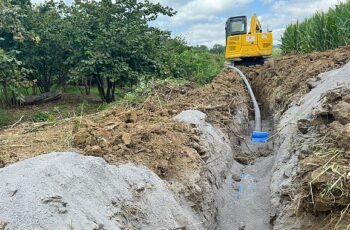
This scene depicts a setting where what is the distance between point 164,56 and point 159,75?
3.19ft

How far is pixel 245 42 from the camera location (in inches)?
578

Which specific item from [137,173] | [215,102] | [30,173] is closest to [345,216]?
[137,173]

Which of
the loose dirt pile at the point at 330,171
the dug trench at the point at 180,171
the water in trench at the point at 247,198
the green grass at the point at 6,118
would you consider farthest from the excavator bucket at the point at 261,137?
the green grass at the point at 6,118

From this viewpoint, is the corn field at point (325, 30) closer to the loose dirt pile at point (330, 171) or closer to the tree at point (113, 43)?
the tree at point (113, 43)

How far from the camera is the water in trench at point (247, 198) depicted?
5.18 m

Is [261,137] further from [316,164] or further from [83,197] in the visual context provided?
[83,197]

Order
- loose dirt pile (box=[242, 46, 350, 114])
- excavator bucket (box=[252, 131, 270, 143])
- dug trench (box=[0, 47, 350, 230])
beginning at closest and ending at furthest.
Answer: dug trench (box=[0, 47, 350, 230]) < excavator bucket (box=[252, 131, 270, 143]) < loose dirt pile (box=[242, 46, 350, 114])

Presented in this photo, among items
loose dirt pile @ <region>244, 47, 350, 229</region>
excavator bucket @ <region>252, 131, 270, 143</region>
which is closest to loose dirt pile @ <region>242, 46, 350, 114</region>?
loose dirt pile @ <region>244, 47, 350, 229</region>

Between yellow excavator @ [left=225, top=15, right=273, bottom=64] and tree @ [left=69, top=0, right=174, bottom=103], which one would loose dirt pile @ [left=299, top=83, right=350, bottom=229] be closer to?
tree @ [left=69, top=0, right=174, bottom=103]

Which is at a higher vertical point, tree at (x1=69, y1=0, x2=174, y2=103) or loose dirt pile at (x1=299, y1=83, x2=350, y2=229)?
tree at (x1=69, y1=0, x2=174, y2=103)

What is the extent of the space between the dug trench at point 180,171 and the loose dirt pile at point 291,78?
506mm

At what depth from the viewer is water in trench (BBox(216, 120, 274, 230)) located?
17.0 ft

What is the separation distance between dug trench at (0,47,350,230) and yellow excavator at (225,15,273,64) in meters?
6.92

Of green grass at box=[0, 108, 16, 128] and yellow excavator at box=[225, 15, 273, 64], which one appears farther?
yellow excavator at box=[225, 15, 273, 64]
